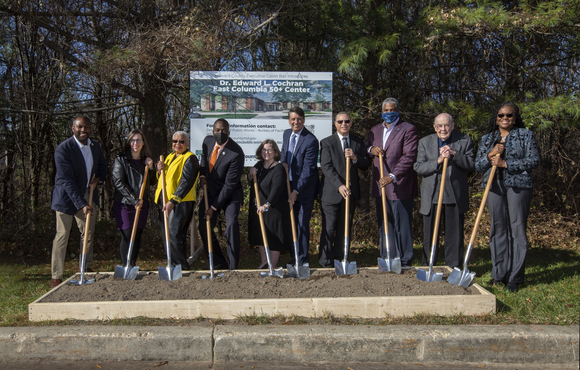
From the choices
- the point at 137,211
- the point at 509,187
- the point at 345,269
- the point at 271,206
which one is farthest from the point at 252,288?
the point at 509,187

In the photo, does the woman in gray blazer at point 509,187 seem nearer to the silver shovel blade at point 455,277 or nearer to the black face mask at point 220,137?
the silver shovel blade at point 455,277

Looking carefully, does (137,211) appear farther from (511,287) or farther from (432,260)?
(511,287)

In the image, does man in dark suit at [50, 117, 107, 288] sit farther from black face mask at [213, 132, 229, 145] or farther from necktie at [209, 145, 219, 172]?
black face mask at [213, 132, 229, 145]

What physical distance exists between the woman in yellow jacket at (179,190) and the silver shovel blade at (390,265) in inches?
90.7

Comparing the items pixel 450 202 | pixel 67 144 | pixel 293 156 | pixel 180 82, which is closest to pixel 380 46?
pixel 293 156

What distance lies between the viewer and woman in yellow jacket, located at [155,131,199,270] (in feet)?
17.1

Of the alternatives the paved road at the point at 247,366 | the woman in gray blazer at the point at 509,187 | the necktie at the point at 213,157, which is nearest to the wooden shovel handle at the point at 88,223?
the necktie at the point at 213,157

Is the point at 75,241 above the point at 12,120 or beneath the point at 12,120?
beneath

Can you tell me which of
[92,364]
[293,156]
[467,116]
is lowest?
[92,364]

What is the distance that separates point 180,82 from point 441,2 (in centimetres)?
421

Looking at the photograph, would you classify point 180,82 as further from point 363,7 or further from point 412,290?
point 412,290

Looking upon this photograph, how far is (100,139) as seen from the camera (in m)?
9.47

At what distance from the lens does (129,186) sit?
213 inches

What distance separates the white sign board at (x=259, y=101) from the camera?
6.37 m
